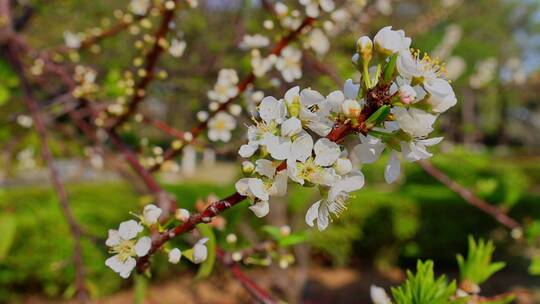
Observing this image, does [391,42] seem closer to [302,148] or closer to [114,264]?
[302,148]

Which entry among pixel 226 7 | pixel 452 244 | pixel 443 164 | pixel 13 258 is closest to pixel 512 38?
pixel 443 164

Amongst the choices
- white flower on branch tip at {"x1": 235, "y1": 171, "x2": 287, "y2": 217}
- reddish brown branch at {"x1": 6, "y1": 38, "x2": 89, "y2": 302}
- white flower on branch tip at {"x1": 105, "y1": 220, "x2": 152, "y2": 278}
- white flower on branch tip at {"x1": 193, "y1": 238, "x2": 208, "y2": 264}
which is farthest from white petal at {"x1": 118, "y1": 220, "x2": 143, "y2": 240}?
reddish brown branch at {"x1": 6, "y1": 38, "x2": 89, "y2": 302}

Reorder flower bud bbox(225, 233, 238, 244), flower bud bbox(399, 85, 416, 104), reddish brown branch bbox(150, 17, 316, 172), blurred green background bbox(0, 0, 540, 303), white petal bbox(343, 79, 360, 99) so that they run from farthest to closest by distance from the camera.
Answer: blurred green background bbox(0, 0, 540, 303)
reddish brown branch bbox(150, 17, 316, 172)
flower bud bbox(225, 233, 238, 244)
white petal bbox(343, 79, 360, 99)
flower bud bbox(399, 85, 416, 104)

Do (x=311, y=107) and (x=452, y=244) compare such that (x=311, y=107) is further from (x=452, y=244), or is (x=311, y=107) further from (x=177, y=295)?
(x=452, y=244)

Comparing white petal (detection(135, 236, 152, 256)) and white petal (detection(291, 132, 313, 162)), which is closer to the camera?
white petal (detection(291, 132, 313, 162))

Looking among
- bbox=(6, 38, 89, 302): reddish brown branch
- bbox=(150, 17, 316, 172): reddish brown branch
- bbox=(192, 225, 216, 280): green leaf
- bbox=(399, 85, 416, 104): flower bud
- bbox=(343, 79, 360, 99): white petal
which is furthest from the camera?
bbox=(6, 38, 89, 302): reddish brown branch

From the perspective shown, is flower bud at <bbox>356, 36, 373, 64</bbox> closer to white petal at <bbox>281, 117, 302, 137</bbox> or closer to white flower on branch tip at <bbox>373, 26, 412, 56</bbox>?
white flower on branch tip at <bbox>373, 26, 412, 56</bbox>

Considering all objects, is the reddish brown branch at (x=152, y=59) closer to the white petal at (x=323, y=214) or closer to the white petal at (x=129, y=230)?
the white petal at (x=129, y=230)
